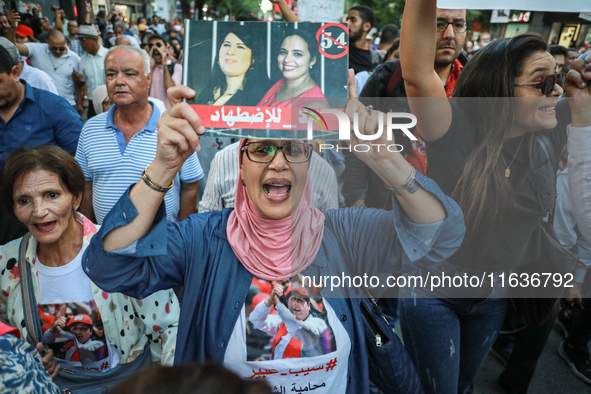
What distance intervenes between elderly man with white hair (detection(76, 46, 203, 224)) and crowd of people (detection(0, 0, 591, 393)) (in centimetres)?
52

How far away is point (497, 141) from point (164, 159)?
46.5 inches

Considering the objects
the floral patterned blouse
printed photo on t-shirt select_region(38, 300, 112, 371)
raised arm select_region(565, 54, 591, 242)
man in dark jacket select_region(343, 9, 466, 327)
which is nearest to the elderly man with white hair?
the floral patterned blouse

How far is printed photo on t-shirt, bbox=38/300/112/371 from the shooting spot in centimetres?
185

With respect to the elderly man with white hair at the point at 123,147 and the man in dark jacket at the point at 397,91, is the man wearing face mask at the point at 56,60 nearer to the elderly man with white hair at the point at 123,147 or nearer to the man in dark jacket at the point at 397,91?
the elderly man with white hair at the point at 123,147

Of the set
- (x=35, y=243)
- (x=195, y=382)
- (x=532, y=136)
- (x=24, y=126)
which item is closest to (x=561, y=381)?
(x=532, y=136)

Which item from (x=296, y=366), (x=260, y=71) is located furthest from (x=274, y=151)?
(x=296, y=366)

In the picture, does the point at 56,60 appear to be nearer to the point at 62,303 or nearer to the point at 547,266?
the point at 62,303

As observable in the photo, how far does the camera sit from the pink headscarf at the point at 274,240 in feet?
4.67

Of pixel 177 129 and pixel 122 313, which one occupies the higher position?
pixel 177 129

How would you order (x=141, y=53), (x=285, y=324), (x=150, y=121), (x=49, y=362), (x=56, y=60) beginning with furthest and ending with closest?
(x=56, y=60), (x=141, y=53), (x=150, y=121), (x=49, y=362), (x=285, y=324)

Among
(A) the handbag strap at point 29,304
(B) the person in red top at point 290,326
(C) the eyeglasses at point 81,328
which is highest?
(B) the person in red top at point 290,326

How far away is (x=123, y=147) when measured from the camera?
2631 mm

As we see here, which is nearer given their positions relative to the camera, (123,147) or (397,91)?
(397,91)

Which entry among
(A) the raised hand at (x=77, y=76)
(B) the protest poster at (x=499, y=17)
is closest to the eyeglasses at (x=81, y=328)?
(B) the protest poster at (x=499, y=17)
